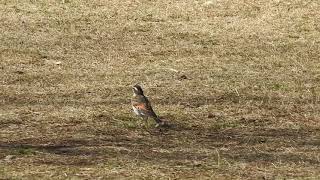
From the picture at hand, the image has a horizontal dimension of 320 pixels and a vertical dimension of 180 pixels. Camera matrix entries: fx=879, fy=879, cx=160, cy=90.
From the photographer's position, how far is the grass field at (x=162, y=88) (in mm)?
10156

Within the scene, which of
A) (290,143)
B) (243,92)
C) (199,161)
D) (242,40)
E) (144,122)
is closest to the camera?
(199,161)

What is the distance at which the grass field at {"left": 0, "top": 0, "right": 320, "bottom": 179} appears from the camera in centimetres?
1016

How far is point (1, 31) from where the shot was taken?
21.1m

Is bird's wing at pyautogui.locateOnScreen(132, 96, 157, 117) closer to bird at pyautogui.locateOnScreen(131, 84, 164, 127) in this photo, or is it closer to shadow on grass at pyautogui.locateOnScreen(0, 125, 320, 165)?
bird at pyautogui.locateOnScreen(131, 84, 164, 127)

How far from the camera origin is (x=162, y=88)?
1554 centimetres

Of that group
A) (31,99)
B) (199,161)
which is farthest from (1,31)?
(199,161)

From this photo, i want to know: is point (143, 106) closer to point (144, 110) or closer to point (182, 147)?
point (144, 110)

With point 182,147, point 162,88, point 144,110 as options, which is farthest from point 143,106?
point 162,88

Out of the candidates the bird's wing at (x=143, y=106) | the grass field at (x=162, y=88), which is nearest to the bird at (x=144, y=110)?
the bird's wing at (x=143, y=106)

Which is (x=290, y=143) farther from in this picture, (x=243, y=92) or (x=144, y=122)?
(x=243, y=92)

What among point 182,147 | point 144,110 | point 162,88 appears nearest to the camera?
point 182,147

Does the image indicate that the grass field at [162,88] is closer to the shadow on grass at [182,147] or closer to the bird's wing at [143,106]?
the shadow on grass at [182,147]

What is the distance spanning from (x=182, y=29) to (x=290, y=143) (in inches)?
431

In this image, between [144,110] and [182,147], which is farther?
[144,110]
